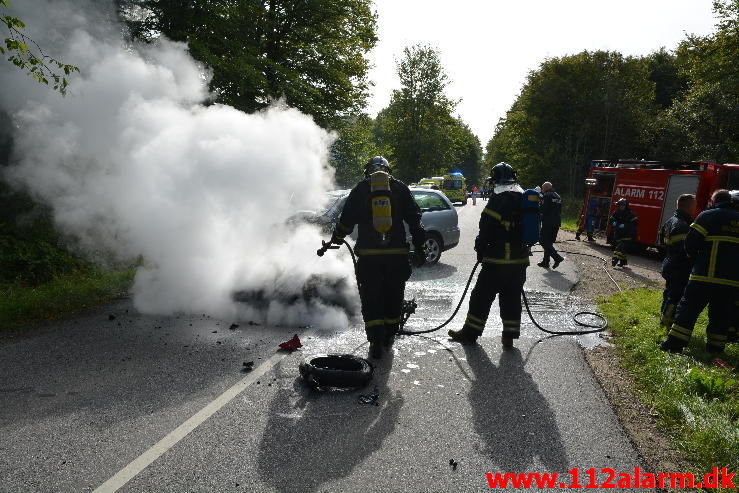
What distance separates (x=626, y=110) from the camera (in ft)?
97.5

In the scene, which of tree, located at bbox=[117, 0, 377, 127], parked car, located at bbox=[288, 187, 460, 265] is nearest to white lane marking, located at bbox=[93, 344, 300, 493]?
parked car, located at bbox=[288, 187, 460, 265]

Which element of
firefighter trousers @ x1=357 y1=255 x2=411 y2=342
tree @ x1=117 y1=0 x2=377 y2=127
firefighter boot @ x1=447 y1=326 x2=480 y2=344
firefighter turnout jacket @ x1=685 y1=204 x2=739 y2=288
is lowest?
firefighter boot @ x1=447 y1=326 x2=480 y2=344

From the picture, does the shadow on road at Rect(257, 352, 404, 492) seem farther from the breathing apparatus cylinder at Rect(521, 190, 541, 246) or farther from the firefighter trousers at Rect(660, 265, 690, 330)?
the firefighter trousers at Rect(660, 265, 690, 330)

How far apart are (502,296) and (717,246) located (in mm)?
2154

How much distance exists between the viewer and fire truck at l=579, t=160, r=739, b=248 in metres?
12.7

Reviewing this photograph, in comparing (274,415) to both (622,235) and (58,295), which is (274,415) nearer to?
(58,295)

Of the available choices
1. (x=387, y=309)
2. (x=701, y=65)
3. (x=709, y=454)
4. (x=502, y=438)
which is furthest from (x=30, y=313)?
(x=701, y=65)

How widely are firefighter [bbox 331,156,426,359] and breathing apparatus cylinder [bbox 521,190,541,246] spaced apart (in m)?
1.14

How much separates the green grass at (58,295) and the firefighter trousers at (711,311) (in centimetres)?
736

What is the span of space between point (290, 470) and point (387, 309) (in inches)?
101

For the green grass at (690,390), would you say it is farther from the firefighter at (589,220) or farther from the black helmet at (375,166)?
the firefighter at (589,220)

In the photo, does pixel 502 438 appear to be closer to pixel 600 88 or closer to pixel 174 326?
pixel 174 326

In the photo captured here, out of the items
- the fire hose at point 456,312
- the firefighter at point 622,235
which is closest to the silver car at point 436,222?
the firefighter at point 622,235

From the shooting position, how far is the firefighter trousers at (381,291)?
17.1ft
